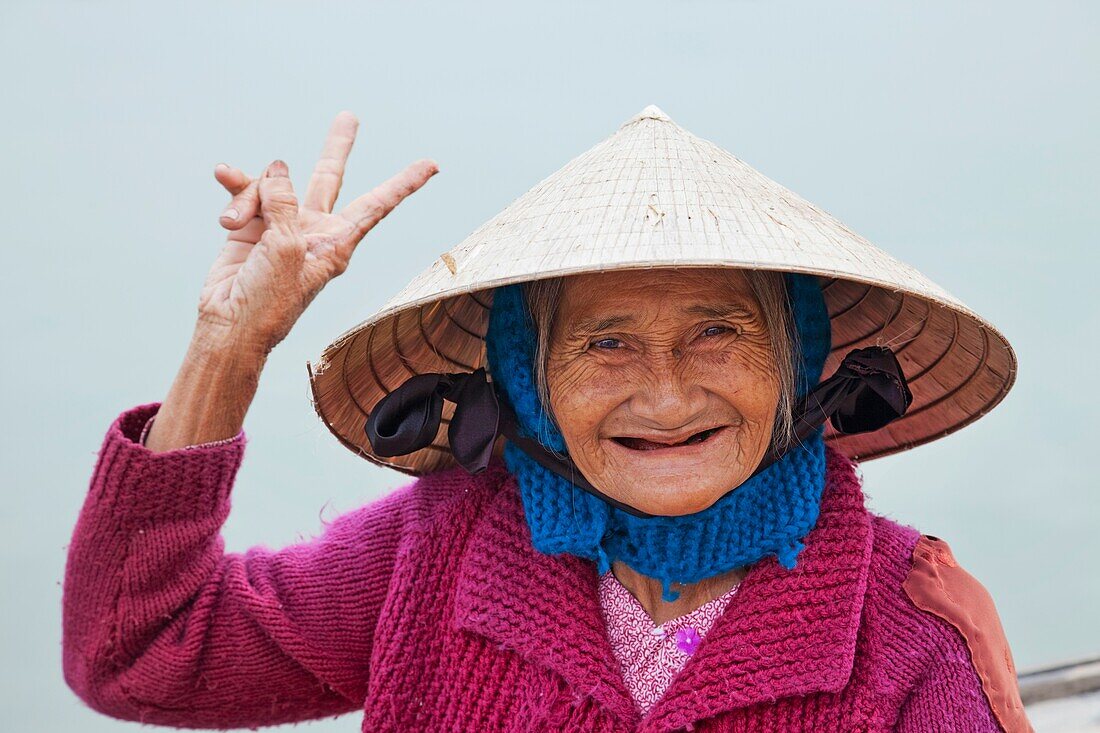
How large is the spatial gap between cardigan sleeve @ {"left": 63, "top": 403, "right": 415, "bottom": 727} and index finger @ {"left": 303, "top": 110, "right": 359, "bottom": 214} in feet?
1.21

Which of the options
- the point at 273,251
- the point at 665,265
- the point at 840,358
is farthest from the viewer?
the point at 840,358

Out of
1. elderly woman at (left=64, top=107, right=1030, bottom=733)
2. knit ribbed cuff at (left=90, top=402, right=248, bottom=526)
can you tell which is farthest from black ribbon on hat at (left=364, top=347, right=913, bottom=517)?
knit ribbed cuff at (left=90, top=402, right=248, bottom=526)

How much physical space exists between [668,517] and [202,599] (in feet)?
2.30

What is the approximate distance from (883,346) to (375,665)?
2.81ft

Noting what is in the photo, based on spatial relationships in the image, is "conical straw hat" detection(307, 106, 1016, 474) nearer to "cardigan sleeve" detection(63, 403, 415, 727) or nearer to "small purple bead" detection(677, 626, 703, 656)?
"cardigan sleeve" detection(63, 403, 415, 727)

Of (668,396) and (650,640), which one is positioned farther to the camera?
(650,640)

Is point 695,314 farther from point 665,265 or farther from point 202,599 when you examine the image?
point 202,599

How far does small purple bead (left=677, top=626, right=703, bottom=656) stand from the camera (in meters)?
1.73

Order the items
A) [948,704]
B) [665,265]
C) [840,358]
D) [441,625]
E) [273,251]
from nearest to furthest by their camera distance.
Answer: [665,265], [948,704], [273,251], [441,625], [840,358]

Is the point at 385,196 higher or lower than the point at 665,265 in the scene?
higher

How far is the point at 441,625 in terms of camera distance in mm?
1807

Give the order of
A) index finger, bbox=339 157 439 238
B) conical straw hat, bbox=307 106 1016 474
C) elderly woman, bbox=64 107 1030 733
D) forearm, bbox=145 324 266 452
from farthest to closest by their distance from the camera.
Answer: index finger, bbox=339 157 439 238 → forearm, bbox=145 324 266 452 → elderly woman, bbox=64 107 1030 733 → conical straw hat, bbox=307 106 1016 474

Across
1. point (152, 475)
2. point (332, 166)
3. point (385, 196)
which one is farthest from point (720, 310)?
point (152, 475)

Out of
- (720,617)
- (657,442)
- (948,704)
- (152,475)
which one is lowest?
(948,704)
